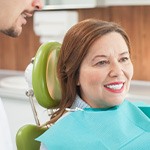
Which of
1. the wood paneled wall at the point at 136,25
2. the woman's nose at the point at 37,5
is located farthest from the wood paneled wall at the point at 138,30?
the woman's nose at the point at 37,5

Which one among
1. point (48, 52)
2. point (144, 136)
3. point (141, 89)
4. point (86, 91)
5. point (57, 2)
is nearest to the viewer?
point (144, 136)

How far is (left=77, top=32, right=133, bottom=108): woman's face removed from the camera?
135 cm

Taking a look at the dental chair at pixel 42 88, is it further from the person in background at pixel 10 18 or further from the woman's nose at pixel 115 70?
the woman's nose at pixel 115 70

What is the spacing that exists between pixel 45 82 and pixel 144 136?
1.37 feet

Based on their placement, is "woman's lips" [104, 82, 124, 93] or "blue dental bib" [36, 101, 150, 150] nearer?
"blue dental bib" [36, 101, 150, 150]

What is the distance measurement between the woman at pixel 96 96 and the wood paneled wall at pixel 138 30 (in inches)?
47.3

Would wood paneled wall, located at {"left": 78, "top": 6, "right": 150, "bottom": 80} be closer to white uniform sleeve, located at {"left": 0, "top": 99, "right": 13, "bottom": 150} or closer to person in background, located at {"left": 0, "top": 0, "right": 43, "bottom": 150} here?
person in background, located at {"left": 0, "top": 0, "right": 43, "bottom": 150}

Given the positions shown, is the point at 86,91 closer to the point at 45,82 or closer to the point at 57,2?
the point at 45,82

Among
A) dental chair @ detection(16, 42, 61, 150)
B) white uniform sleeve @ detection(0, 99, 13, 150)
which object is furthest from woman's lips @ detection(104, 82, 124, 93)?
white uniform sleeve @ detection(0, 99, 13, 150)

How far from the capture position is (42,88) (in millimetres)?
1471

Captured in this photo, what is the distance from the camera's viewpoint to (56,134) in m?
1.30

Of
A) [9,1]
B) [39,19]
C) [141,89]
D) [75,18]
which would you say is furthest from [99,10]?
[9,1]

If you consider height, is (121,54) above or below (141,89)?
above

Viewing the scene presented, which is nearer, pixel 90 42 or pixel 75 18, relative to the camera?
pixel 90 42
